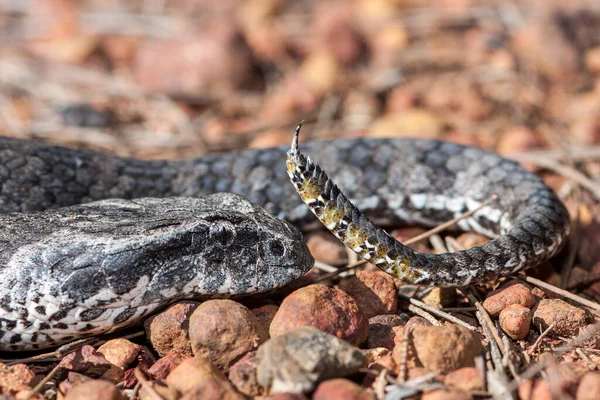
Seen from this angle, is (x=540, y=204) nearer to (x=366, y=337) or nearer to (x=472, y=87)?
(x=366, y=337)

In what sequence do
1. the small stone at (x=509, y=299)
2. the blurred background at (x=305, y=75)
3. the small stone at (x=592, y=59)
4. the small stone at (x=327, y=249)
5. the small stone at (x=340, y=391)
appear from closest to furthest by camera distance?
the small stone at (x=340, y=391) < the small stone at (x=509, y=299) < the small stone at (x=327, y=249) < the blurred background at (x=305, y=75) < the small stone at (x=592, y=59)

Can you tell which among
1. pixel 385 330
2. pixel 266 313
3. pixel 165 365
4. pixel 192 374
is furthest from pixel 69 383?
pixel 385 330

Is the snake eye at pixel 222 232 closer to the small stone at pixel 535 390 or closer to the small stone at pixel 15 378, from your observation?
the small stone at pixel 15 378

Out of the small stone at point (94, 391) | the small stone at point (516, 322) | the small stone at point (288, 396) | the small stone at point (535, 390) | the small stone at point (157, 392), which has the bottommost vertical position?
the small stone at point (516, 322)

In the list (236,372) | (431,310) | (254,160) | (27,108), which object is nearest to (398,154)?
(254,160)

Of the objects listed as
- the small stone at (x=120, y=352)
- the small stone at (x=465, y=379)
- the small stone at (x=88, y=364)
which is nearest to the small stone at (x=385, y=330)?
the small stone at (x=465, y=379)

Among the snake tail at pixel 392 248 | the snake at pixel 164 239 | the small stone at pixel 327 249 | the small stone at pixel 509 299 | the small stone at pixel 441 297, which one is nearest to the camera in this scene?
the snake at pixel 164 239
